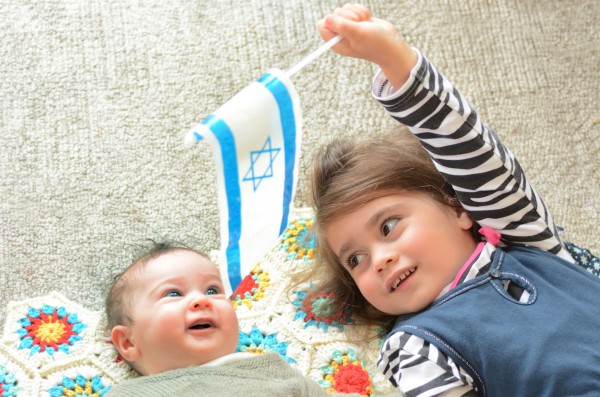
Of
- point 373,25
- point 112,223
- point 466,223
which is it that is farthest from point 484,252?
point 112,223

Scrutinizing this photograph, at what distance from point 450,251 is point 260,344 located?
12.5 inches

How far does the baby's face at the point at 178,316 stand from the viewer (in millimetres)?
1009

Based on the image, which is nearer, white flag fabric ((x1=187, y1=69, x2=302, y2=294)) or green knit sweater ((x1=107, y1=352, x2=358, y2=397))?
white flag fabric ((x1=187, y1=69, x2=302, y2=294))

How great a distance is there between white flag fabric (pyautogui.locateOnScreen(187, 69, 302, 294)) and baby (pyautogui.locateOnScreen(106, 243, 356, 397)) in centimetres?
21

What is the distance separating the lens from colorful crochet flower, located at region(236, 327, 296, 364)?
3.66 feet

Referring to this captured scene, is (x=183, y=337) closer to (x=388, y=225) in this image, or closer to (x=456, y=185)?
(x=388, y=225)

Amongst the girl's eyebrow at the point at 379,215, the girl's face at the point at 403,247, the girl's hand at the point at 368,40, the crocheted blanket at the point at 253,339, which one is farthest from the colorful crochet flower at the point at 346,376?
the girl's hand at the point at 368,40

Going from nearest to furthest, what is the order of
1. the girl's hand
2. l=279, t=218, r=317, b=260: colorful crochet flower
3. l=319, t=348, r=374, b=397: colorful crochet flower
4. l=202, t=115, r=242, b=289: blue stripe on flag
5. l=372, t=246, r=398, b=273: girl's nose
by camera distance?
1. l=202, t=115, r=242, b=289: blue stripe on flag
2. the girl's hand
3. l=372, t=246, r=398, b=273: girl's nose
4. l=319, t=348, r=374, b=397: colorful crochet flower
5. l=279, t=218, r=317, b=260: colorful crochet flower

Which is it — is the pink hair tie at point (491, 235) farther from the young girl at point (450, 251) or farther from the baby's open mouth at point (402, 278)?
the baby's open mouth at point (402, 278)

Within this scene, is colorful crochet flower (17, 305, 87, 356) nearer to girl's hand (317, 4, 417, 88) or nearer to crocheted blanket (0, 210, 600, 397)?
crocheted blanket (0, 210, 600, 397)

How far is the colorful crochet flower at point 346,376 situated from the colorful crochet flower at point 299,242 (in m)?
0.17

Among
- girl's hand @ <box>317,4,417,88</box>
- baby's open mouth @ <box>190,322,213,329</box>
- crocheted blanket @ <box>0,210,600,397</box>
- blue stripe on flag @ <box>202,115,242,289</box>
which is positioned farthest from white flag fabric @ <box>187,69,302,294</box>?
crocheted blanket @ <box>0,210,600,397</box>

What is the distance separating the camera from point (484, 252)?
1.03 meters

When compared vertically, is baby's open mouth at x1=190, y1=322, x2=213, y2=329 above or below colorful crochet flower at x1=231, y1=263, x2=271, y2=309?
above
